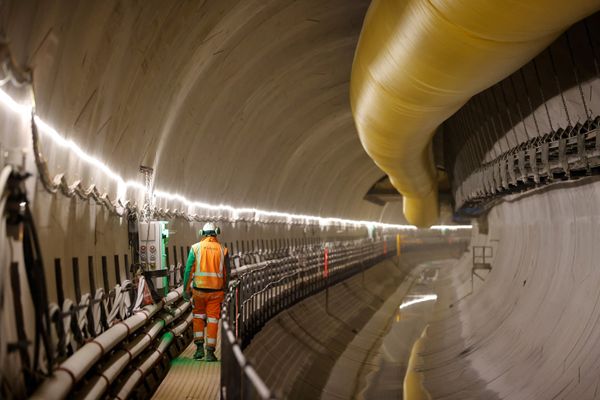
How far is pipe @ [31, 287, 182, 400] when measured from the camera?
519 cm

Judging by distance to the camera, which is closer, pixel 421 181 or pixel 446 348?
pixel 446 348

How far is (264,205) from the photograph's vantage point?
849 inches

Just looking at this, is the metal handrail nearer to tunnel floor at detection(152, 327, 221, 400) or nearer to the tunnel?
the tunnel

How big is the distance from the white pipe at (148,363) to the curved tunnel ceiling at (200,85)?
6.40 ft

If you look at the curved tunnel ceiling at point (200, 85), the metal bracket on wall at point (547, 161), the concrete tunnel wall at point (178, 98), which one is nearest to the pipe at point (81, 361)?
the concrete tunnel wall at point (178, 98)

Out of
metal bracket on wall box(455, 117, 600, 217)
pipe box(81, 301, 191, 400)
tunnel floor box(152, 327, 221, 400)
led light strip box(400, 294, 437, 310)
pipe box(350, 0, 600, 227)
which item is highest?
pipe box(350, 0, 600, 227)

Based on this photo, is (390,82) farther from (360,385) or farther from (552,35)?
(360,385)

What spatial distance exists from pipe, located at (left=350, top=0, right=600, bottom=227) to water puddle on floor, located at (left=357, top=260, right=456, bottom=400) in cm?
398

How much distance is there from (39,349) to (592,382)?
445 centimetres

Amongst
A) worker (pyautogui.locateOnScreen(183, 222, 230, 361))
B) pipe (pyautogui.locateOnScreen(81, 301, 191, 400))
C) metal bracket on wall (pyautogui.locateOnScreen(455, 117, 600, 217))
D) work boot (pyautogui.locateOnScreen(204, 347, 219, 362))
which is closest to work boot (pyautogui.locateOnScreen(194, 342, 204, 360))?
worker (pyautogui.locateOnScreen(183, 222, 230, 361))

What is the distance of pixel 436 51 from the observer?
7.59 m

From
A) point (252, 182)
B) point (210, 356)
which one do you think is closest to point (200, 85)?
point (210, 356)

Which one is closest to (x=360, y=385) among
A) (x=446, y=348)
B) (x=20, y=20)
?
(x=446, y=348)

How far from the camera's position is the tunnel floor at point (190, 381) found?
742 centimetres
